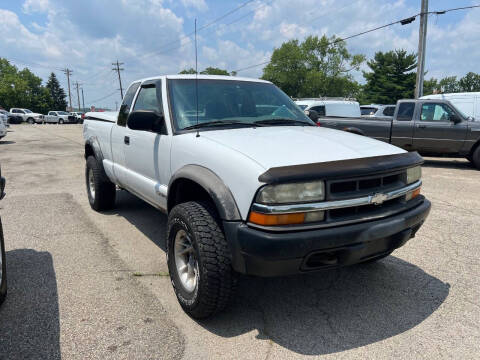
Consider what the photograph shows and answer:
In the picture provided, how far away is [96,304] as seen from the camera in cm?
288

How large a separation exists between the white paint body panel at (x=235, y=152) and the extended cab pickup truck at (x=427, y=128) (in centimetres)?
682

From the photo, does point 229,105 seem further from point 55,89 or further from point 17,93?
point 55,89

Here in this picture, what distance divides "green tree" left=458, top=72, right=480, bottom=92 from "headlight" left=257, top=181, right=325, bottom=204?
352ft

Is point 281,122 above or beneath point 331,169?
above

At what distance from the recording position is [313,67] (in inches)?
2694

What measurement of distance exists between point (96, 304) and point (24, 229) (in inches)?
94.8

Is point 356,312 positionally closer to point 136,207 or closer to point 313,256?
point 313,256

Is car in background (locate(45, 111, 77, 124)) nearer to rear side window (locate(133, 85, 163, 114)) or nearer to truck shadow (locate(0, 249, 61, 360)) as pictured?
rear side window (locate(133, 85, 163, 114))

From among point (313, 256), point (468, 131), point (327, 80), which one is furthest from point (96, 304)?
point (327, 80)

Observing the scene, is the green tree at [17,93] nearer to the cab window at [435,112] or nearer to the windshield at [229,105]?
the cab window at [435,112]

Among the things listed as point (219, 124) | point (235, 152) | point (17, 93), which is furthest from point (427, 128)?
point (17, 93)

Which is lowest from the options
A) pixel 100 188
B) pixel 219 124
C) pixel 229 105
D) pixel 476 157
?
pixel 476 157

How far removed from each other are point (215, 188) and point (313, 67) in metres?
70.6

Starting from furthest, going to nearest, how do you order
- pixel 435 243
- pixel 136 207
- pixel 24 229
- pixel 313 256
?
pixel 136 207
pixel 24 229
pixel 435 243
pixel 313 256
